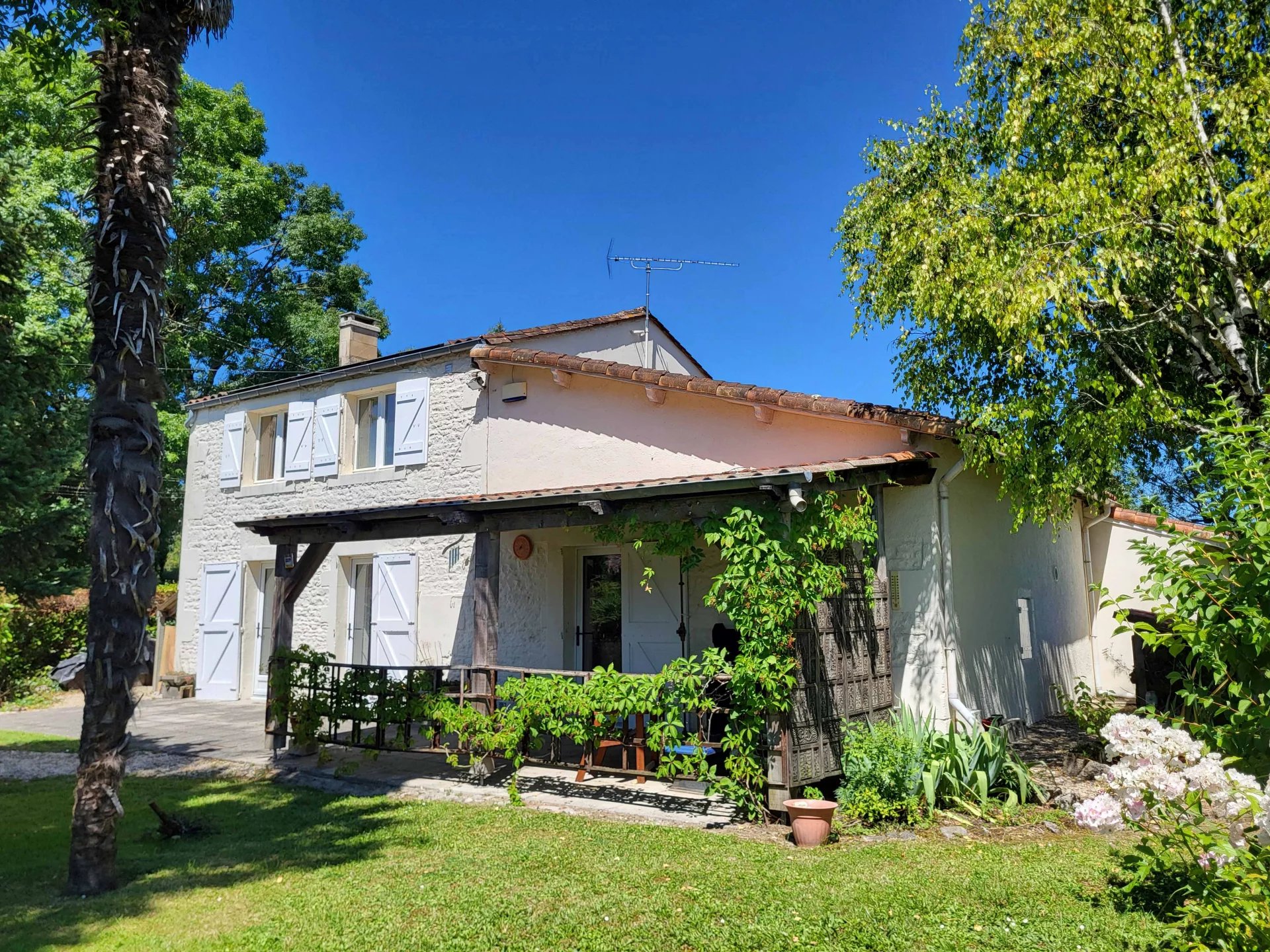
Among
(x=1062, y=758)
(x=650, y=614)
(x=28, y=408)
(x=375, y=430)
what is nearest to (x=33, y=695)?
(x=375, y=430)

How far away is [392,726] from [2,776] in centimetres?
403

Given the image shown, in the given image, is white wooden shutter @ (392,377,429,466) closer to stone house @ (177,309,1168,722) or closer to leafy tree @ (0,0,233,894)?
stone house @ (177,309,1168,722)

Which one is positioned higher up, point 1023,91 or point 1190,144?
point 1023,91

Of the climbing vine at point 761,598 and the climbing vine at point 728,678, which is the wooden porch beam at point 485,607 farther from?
the climbing vine at point 761,598

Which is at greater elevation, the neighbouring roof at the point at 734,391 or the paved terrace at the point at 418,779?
the neighbouring roof at the point at 734,391

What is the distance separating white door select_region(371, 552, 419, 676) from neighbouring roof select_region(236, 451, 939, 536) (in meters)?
2.97

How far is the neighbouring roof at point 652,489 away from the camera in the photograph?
6.38m

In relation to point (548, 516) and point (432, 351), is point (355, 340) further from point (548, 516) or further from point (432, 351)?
point (548, 516)

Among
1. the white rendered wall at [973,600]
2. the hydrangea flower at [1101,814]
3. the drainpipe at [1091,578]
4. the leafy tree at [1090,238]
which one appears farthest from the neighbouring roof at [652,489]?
the drainpipe at [1091,578]

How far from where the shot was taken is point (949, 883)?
484cm

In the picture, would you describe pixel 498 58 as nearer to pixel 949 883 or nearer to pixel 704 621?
pixel 704 621

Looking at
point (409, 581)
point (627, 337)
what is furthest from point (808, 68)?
point (409, 581)

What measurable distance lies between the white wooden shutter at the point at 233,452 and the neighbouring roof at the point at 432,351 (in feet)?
1.43

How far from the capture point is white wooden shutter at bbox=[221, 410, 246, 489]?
1418 centimetres
